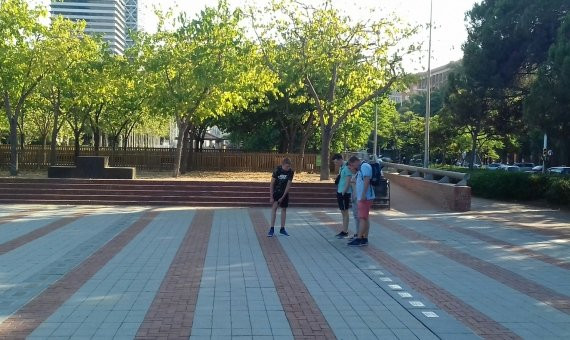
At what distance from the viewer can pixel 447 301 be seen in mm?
7055

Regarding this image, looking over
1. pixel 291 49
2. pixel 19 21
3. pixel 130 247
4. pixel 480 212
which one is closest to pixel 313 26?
pixel 291 49

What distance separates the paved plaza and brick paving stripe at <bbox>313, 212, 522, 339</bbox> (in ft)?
0.07

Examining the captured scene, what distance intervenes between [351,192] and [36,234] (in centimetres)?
625

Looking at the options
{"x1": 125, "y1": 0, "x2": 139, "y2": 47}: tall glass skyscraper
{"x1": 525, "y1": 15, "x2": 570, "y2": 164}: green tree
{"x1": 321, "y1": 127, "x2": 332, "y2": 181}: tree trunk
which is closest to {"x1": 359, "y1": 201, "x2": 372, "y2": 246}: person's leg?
{"x1": 525, "y1": 15, "x2": 570, "y2": 164}: green tree

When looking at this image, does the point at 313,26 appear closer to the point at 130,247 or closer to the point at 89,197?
the point at 89,197

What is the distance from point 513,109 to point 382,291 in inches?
871

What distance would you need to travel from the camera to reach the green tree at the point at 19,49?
82.9 ft

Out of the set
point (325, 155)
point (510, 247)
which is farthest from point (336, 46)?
point (510, 247)

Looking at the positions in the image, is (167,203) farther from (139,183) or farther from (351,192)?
(351,192)

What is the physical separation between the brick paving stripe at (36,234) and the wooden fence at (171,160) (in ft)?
61.4

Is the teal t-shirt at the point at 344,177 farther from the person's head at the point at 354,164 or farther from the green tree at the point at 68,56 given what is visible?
the green tree at the point at 68,56

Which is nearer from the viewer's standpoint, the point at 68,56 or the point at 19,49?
the point at 19,49

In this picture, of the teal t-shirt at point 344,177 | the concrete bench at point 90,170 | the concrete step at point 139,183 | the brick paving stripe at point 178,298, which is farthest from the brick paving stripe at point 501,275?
the concrete bench at point 90,170

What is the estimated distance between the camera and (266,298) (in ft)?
23.1
